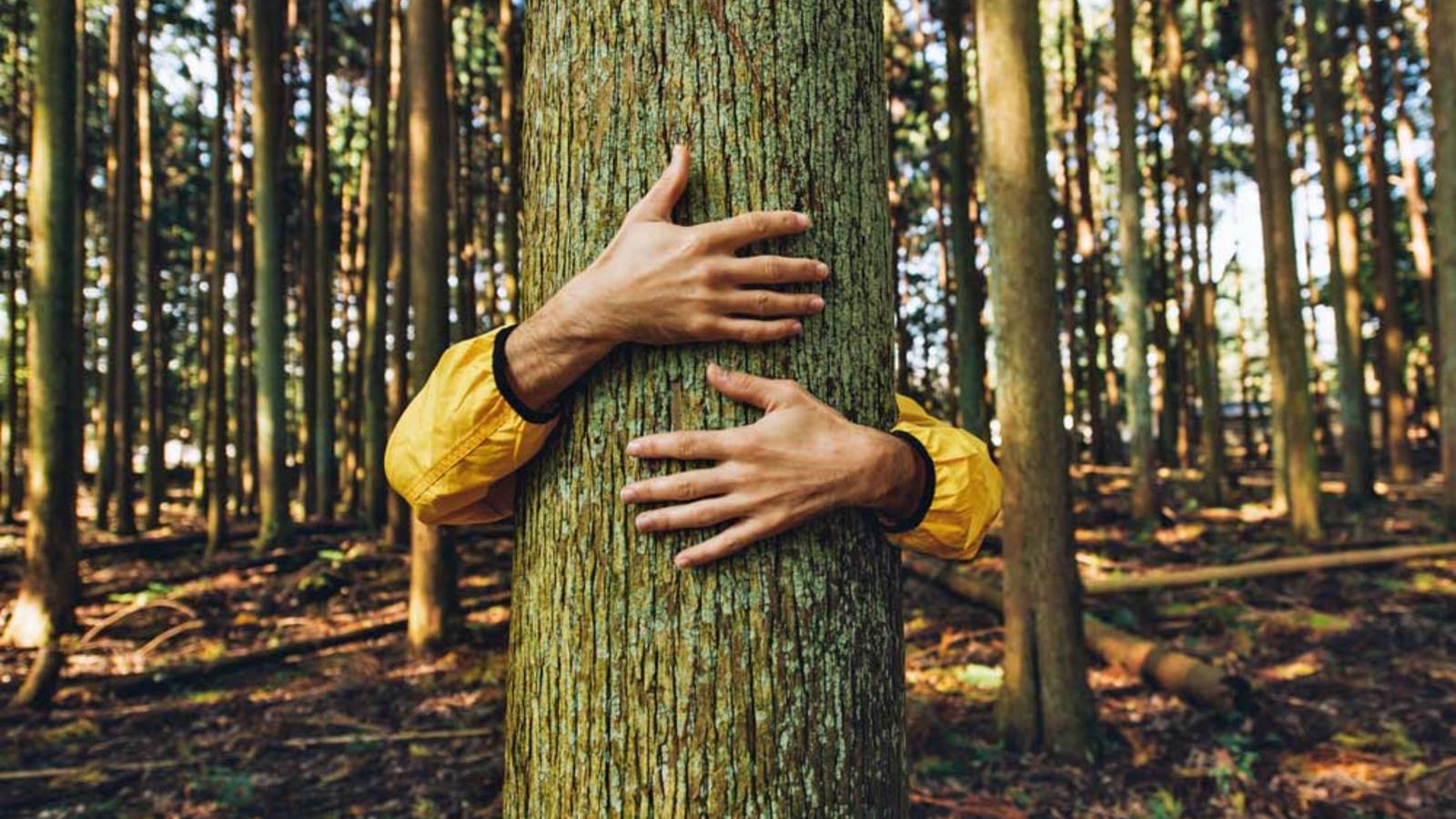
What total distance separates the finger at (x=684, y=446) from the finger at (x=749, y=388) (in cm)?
7

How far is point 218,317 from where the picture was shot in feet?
42.7

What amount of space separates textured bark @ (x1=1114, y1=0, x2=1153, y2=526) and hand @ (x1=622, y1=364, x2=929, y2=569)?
1015 cm

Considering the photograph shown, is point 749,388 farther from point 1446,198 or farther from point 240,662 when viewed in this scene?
point 1446,198

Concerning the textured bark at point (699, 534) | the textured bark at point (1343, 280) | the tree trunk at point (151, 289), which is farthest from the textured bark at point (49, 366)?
the textured bark at point (1343, 280)

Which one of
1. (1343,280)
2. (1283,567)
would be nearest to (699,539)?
(1283,567)

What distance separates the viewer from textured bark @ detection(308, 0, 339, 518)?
13484mm

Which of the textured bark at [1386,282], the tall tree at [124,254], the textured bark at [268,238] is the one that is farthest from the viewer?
the textured bark at [1386,282]

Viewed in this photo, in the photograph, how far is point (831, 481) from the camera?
58.6 inches

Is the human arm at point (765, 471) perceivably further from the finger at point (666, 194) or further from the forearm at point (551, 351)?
the finger at point (666, 194)

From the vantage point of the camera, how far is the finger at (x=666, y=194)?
1.50 m

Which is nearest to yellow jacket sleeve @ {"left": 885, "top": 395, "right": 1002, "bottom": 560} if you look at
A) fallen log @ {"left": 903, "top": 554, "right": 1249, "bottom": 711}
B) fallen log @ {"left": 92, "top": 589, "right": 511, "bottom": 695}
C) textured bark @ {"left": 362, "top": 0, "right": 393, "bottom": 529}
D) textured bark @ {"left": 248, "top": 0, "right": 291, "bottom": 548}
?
fallen log @ {"left": 903, "top": 554, "right": 1249, "bottom": 711}

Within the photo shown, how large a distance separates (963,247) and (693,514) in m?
9.02

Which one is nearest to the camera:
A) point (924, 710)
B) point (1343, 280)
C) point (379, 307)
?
point (924, 710)

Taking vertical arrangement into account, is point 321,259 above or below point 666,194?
above
